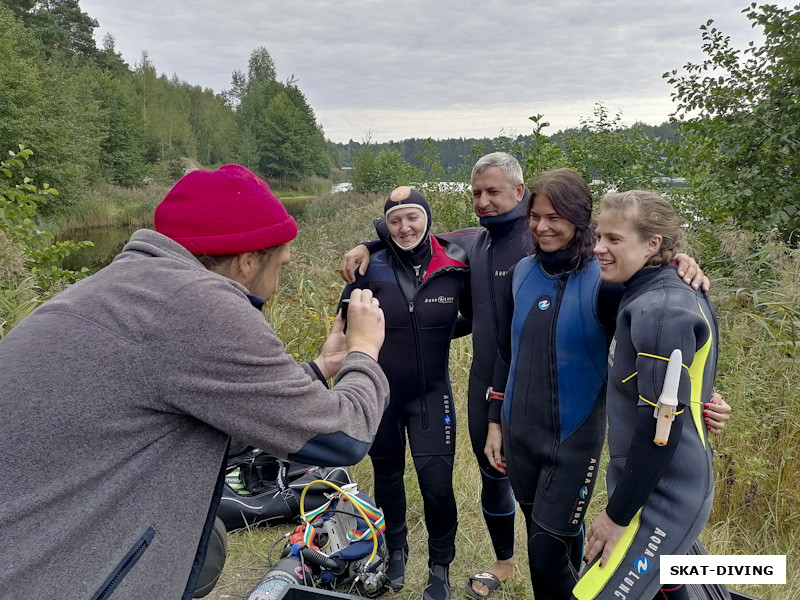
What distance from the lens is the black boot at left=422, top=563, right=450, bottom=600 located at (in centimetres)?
283

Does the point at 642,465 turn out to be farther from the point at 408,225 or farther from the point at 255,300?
the point at 408,225

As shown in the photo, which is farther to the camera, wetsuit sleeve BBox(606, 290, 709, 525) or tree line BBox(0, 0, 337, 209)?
tree line BBox(0, 0, 337, 209)

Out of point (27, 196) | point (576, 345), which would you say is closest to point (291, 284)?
point (27, 196)

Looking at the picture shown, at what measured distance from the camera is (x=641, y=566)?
5.88 ft

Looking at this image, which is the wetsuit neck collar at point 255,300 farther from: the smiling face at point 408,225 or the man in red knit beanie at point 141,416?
the smiling face at point 408,225

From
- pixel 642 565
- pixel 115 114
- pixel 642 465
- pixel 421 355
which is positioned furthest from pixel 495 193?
pixel 115 114

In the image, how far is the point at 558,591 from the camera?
232cm

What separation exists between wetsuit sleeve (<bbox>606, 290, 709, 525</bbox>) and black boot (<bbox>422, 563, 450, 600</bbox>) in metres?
1.37

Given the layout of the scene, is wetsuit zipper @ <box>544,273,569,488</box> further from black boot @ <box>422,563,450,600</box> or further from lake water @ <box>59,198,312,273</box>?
lake water @ <box>59,198,312,273</box>

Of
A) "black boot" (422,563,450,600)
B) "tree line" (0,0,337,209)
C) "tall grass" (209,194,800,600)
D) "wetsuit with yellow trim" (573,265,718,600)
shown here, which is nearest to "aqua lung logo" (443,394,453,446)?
"black boot" (422,563,450,600)

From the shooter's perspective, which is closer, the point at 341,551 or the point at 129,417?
the point at 129,417

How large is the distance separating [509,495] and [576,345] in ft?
3.40

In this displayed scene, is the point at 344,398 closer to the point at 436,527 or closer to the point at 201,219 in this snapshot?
the point at 201,219

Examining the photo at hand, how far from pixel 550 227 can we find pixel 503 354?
714 millimetres
